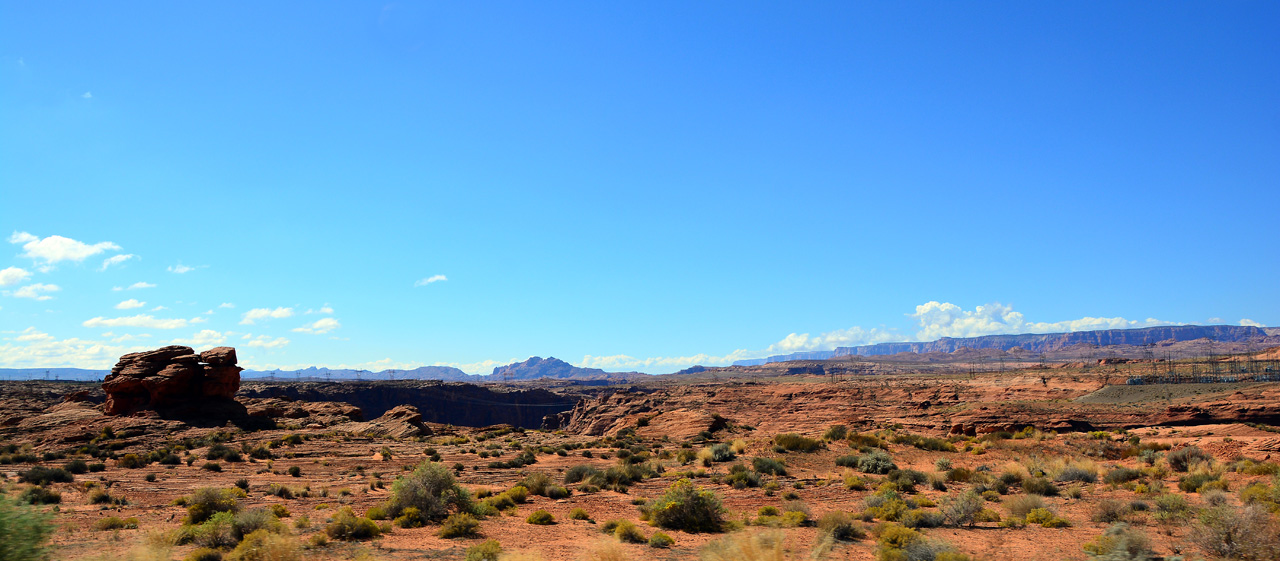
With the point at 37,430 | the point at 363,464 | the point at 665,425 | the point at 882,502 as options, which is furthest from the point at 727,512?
the point at 37,430

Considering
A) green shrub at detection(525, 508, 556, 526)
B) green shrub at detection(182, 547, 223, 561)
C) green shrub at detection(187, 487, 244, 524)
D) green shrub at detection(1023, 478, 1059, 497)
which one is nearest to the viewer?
green shrub at detection(182, 547, 223, 561)

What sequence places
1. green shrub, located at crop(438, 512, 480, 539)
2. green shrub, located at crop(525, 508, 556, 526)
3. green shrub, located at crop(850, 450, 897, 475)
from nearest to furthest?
green shrub, located at crop(438, 512, 480, 539)
green shrub, located at crop(525, 508, 556, 526)
green shrub, located at crop(850, 450, 897, 475)

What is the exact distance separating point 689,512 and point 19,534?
38.4 ft

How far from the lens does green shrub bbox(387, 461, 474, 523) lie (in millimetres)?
15381

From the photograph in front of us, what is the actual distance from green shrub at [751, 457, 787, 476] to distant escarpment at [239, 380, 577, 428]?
277 feet

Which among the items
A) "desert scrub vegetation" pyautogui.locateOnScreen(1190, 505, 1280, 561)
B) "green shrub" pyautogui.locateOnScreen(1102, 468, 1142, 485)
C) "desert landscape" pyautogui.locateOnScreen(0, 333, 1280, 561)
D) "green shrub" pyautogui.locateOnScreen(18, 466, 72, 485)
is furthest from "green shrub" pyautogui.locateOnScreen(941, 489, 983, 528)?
"green shrub" pyautogui.locateOnScreen(18, 466, 72, 485)

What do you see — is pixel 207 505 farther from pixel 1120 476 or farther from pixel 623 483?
pixel 1120 476

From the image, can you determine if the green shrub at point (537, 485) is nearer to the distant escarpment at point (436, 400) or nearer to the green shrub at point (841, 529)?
the green shrub at point (841, 529)

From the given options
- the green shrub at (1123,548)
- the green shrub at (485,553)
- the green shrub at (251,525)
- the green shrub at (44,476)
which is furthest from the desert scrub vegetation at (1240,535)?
the green shrub at (44,476)

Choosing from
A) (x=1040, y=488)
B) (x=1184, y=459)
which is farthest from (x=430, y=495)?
(x=1184, y=459)

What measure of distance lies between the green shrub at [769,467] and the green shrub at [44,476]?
2471cm

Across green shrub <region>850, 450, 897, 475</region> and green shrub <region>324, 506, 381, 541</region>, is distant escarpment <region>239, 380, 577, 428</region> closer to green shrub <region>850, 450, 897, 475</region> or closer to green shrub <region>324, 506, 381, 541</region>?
green shrub <region>850, 450, 897, 475</region>

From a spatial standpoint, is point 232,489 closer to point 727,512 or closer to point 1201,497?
point 727,512

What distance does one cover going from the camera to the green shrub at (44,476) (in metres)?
20.8
